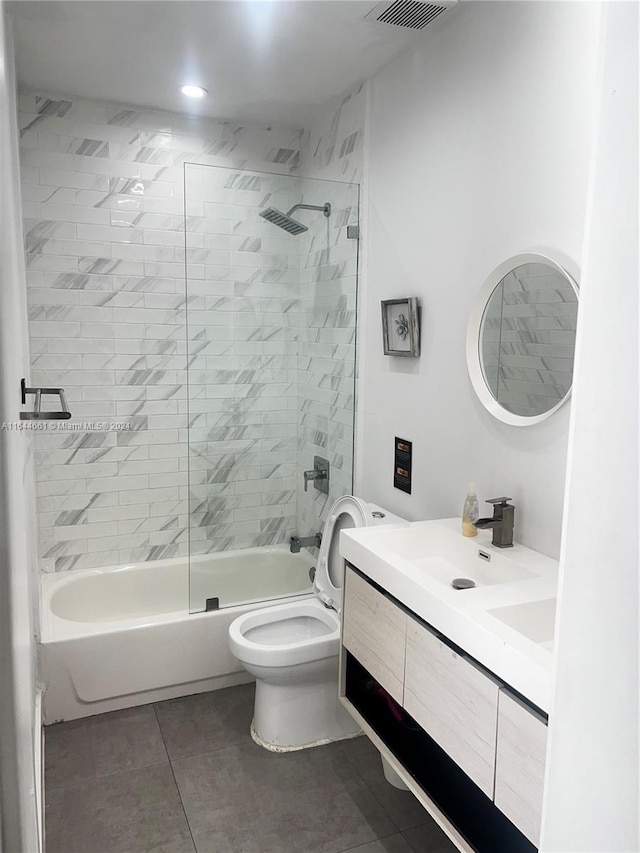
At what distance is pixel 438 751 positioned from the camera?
1700mm

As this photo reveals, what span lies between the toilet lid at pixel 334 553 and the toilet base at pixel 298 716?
354 mm

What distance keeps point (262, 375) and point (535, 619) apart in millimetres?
1806

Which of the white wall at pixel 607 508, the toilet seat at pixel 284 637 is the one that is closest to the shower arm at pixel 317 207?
the toilet seat at pixel 284 637

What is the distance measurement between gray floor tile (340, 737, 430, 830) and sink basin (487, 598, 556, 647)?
0.99 metres

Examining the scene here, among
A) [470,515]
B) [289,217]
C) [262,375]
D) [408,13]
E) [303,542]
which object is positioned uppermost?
[408,13]

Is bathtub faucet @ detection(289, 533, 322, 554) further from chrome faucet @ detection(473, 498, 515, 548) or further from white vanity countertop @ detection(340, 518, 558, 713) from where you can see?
chrome faucet @ detection(473, 498, 515, 548)

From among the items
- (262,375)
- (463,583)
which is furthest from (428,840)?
(262,375)

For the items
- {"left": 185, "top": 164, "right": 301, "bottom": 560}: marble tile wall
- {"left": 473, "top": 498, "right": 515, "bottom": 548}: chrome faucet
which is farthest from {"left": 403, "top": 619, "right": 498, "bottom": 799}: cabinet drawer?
{"left": 185, "top": 164, "right": 301, "bottom": 560}: marble tile wall

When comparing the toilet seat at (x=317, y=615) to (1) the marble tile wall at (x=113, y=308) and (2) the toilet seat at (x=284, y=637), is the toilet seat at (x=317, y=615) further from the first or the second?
(1) the marble tile wall at (x=113, y=308)

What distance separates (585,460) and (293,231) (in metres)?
2.75

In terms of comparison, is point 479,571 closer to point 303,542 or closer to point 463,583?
point 463,583

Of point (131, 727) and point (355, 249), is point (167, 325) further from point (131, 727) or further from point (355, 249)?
A: point (131, 727)

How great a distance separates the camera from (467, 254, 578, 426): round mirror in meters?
1.80

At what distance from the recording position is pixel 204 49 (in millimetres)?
2547
